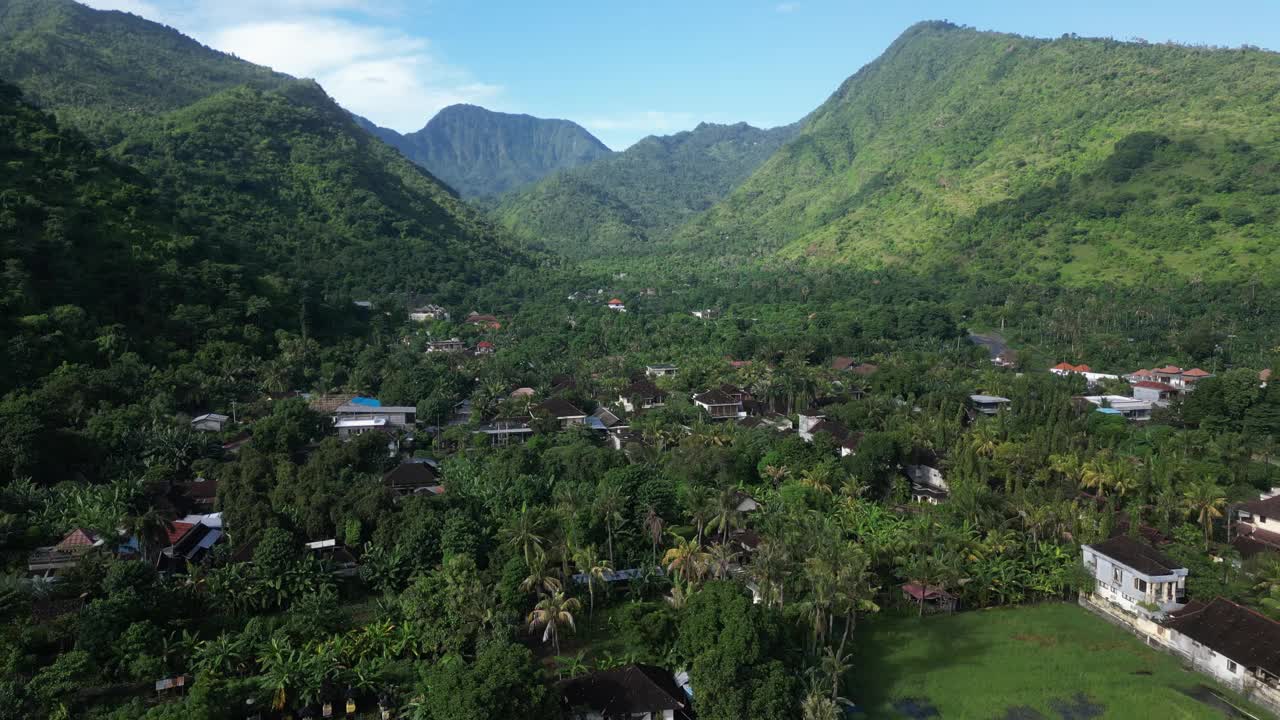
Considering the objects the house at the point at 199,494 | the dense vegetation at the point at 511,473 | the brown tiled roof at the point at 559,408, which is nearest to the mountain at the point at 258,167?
the dense vegetation at the point at 511,473

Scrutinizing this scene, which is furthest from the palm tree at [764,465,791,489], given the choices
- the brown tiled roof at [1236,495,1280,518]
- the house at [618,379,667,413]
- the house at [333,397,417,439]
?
the house at [333,397,417,439]

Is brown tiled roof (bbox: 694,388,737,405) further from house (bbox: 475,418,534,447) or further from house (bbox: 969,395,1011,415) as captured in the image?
house (bbox: 969,395,1011,415)

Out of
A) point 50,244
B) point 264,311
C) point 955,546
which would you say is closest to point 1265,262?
point 955,546

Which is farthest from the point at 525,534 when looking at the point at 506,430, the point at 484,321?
the point at 484,321

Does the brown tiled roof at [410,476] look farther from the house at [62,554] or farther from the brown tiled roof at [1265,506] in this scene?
the brown tiled roof at [1265,506]

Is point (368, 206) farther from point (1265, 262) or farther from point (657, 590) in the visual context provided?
point (1265, 262)

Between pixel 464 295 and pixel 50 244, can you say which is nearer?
pixel 50 244
